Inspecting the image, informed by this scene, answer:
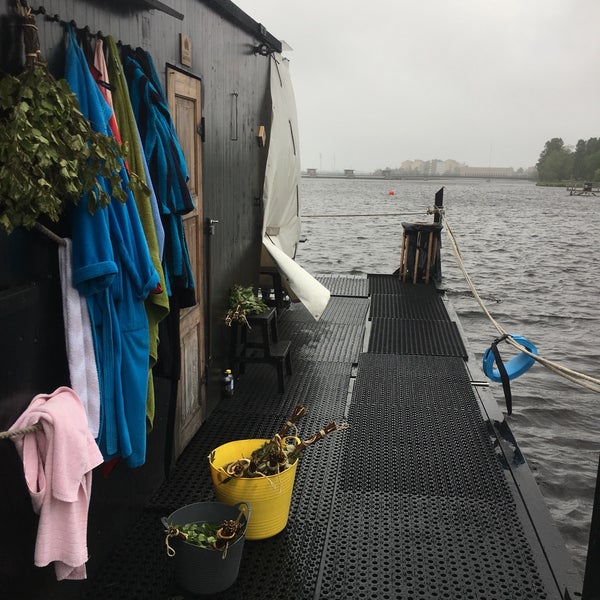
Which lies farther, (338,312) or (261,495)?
(338,312)

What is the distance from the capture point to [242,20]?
5.89 metres

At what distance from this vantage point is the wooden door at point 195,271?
14.8ft

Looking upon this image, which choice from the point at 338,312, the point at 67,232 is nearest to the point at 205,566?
the point at 67,232

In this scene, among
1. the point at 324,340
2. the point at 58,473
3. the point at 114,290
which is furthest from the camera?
the point at 324,340

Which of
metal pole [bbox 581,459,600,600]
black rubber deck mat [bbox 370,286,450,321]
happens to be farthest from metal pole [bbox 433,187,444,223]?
metal pole [bbox 581,459,600,600]

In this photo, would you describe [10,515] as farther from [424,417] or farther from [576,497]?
[576,497]

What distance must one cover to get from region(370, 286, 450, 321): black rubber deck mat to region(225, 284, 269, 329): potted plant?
2.97m

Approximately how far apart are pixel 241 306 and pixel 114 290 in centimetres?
301

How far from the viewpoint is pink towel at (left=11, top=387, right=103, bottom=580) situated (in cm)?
236

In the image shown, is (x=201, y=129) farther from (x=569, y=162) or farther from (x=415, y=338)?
(x=569, y=162)

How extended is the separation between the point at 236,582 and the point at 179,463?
1.41 m

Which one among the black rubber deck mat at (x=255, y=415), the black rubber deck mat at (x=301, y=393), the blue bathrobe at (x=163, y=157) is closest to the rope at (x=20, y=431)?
the blue bathrobe at (x=163, y=157)

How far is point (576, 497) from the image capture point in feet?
20.7

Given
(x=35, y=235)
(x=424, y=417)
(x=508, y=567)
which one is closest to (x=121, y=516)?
(x=35, y=235)
